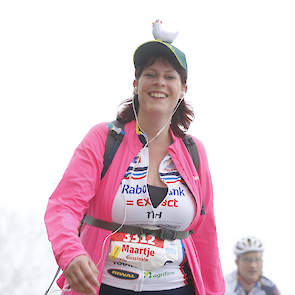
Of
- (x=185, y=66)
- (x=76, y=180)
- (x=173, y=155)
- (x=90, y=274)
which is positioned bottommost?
(x=90, y=274)

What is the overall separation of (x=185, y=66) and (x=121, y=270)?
0.94 meters

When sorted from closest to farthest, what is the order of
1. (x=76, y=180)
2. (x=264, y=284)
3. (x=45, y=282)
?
(x=76, y=180), (x=264, y=284), (x=45, y=282)

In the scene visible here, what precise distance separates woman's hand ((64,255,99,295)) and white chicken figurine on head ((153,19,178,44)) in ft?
3.56

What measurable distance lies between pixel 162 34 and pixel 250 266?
3287 millimetres

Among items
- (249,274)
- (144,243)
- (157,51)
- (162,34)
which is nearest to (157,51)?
(157,51)

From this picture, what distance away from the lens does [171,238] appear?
1912 millimetres

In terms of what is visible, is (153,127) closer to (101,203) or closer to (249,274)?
(101,203)

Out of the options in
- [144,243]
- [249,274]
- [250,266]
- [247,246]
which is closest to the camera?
[144,243]


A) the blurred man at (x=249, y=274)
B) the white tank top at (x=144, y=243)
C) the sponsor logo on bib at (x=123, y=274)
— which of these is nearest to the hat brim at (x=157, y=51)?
the white tank top at (x=144, y=243)

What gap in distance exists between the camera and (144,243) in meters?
1.85

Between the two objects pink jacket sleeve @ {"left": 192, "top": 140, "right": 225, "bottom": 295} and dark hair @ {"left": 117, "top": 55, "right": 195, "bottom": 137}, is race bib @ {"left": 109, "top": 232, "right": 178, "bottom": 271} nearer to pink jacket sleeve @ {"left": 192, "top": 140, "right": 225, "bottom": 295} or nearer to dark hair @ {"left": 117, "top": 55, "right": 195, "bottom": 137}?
pink jacket sleeve @ {"left": 192, "top": 140, "right": 225, "bottom": 295}

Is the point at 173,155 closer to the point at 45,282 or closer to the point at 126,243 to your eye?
the point at 126,243

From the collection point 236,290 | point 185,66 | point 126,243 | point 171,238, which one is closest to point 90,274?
point 126,243

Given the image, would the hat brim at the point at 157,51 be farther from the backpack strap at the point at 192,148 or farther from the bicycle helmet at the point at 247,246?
the bicycle helmet at the point at 247,246
